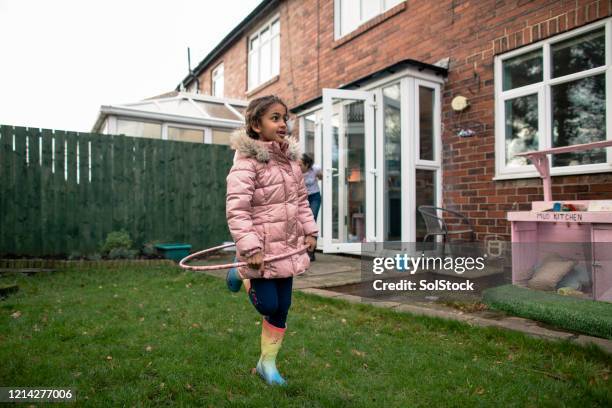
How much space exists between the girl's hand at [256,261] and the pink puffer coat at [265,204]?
0.07ft

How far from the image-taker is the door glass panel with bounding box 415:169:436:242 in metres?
6.35

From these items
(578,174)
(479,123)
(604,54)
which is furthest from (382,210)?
(604,54)

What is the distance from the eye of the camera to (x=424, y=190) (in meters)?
6.41

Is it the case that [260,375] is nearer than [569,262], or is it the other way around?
[260,375]

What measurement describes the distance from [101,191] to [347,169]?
4082mm

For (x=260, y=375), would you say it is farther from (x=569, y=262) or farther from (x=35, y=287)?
(x=35, y=287)

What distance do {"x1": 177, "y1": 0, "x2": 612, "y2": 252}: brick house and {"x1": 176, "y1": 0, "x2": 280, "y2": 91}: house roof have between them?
9.94 feet

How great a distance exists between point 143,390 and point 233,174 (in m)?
1.16

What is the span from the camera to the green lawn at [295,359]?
82.5 inches

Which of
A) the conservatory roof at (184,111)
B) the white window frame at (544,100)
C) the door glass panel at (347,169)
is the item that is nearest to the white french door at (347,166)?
the door glass panel at (347,169)

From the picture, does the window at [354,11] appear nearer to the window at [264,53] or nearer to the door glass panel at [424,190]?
the window at [264,53]

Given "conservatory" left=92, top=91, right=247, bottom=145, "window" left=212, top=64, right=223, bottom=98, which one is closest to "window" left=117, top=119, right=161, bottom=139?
"conservatory" left=92, top=91, right=247, bottom=145

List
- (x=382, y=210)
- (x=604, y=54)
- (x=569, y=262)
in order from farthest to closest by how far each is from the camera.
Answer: (x=382, y=210)
(x=604, y=54)
(x=569, y=262)

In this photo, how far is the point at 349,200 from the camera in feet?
23.7
